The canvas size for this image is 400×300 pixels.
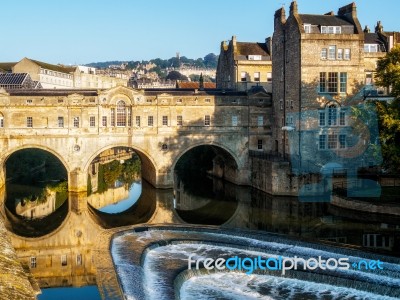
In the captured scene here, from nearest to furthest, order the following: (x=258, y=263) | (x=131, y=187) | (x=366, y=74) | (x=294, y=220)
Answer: (x=258, y=263) → (x=294, y=220) → (x=366, y=74) → (x=131, y=187)

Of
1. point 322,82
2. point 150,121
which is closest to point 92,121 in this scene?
point 150,121

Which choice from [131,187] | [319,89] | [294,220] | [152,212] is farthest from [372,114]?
[131,187]

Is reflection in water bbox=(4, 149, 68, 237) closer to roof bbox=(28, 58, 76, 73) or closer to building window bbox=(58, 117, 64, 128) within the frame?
building window bbox=(58, 117, 64, 128)

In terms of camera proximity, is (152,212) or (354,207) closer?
(354,207)

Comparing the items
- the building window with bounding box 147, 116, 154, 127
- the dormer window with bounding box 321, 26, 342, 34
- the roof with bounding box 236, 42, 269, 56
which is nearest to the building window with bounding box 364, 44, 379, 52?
the dormer window with bounding box 321, 26, 342, 34

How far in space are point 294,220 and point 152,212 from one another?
11.2m

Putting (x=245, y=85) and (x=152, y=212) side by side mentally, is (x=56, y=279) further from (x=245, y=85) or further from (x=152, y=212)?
(x=245, y=85)

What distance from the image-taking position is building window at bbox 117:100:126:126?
1877 inches

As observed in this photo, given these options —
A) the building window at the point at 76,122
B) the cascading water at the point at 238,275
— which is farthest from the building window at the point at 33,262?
the building window at the point at 76,122

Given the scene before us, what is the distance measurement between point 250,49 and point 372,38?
15.0 m

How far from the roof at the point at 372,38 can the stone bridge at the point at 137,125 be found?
11474 millimetres

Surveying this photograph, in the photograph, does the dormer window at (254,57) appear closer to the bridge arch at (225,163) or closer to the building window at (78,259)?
the bridge arch at (225,163)

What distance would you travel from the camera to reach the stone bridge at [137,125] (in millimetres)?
46000

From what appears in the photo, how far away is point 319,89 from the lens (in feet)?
145
